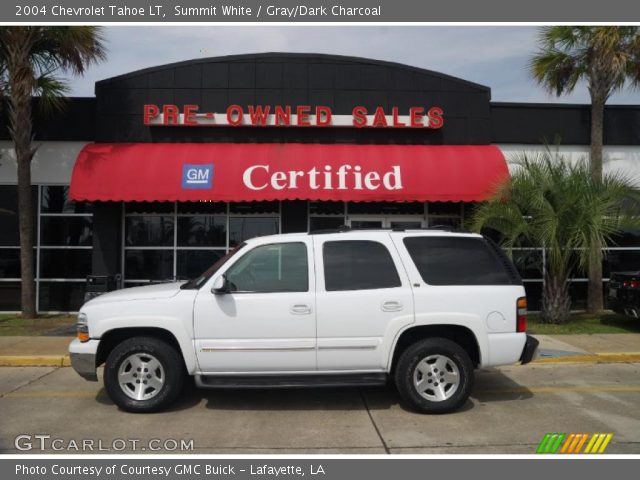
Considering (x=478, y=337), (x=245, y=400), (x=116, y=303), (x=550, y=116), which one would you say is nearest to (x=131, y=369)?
(x=116, y=303)

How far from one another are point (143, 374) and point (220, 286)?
4.34 ft

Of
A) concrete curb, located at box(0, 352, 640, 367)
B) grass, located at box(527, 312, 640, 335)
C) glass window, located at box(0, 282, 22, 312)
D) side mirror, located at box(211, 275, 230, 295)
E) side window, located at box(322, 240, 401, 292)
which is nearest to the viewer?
side mirror, located at box(211, 275, 230, 295)

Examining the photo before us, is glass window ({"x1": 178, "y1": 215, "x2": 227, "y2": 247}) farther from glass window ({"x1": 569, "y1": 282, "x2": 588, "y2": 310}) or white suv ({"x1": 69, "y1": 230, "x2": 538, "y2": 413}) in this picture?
glass window ({"x1": 569, "y1": 282, "x2": 588, "y2": 310})

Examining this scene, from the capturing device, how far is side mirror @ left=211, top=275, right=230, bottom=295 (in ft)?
19.6

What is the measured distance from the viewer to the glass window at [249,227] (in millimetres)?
13766

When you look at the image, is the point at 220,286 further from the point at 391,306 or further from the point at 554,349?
the point at 554,349

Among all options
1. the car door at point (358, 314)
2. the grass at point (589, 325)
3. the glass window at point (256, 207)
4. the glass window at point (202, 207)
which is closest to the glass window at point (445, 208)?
the grass at point (589, 325)

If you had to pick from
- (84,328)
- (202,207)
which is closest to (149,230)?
(202,207)

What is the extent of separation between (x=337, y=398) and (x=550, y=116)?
408 inches

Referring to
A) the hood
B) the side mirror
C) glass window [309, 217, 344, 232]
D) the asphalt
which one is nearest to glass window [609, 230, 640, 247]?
the asphalt

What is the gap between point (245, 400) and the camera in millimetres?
6727

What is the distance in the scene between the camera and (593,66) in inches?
520

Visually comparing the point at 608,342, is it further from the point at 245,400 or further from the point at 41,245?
the point at 41,245

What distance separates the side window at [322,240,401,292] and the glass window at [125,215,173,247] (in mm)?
8306
